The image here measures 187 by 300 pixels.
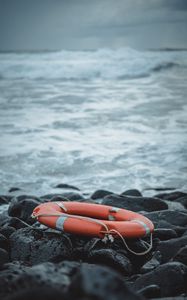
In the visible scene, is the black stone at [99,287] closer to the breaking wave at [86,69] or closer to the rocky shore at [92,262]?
the rocky shore at [92,262]

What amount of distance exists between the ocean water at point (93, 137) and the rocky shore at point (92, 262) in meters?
2.15

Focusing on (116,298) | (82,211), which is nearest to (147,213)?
(82,211)

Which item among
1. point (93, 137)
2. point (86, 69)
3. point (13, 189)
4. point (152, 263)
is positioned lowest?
point (86, 69)

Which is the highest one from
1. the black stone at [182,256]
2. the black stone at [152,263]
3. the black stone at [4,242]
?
the black stone at [182,256]

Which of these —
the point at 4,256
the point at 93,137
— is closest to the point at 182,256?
the point at 4,256

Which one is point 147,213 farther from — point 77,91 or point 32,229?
point 77,91

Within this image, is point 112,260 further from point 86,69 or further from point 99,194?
point 86,69

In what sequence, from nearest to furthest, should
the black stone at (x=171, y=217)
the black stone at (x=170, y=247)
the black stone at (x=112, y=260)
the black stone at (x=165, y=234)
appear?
1. the black stone at (x=112, y=260)
2. the black stone at (x=170, y=247)
3. the black stone at (x=165, y=234)
4. the black stone at (x=171, y=217)

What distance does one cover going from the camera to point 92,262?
2.77m

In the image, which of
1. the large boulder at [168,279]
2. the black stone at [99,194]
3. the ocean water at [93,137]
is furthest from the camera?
the ocean water at [93,137]

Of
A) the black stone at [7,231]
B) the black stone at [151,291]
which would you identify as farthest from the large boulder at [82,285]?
the black stone at [7,231]

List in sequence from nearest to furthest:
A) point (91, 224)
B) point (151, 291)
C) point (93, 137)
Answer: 1. point (151, 291)
2. point (91, 224)
3. point (93, 137)

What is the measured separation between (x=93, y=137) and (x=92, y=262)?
652 cm

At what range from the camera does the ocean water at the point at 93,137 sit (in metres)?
6.40
